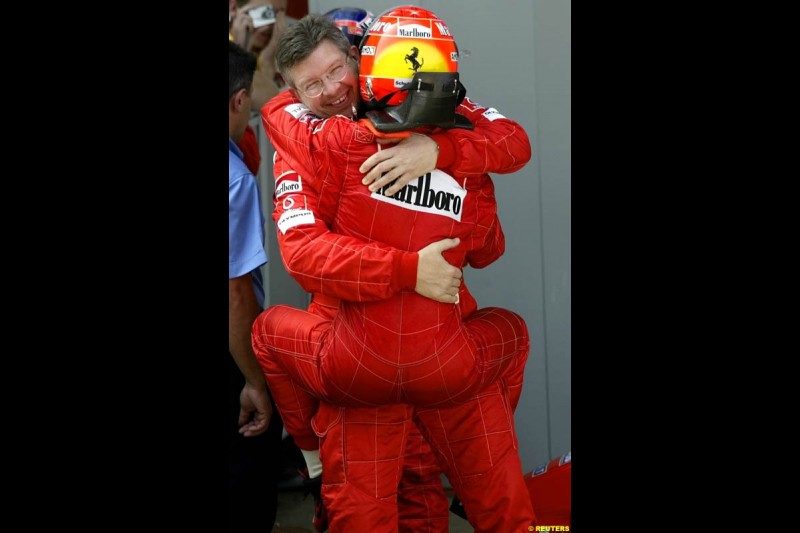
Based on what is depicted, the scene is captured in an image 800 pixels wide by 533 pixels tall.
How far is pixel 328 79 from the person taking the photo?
271cm

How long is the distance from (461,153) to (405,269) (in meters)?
0.37

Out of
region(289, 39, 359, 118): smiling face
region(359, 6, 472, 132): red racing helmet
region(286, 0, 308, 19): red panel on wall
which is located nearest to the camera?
region(359, 6, 472, 132): red racing helmet

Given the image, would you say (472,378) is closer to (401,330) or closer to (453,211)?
(401,330)

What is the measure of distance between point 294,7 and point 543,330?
206 centimetres

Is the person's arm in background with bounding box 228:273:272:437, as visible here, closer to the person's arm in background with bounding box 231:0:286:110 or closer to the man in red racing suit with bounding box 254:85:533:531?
the man in red racing suit with bounding box 254:85:533:531

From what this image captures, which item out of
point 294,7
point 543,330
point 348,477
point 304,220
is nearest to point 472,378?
point 348,477

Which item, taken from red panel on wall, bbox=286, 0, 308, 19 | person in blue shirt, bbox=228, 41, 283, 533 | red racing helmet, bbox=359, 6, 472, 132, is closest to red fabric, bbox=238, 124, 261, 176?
person in blue shirt, bbox=228, 41, 283, 533

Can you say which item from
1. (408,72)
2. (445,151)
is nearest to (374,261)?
(445,151)

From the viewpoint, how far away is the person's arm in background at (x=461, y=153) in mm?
2461

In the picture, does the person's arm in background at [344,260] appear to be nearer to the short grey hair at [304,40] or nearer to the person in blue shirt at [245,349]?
the short grey hair at [304,40]

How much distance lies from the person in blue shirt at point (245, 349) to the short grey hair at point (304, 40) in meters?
0.54

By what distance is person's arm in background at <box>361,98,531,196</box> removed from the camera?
8.07 ft

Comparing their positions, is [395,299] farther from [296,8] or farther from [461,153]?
[296,8]

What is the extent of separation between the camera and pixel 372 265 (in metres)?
2.42
